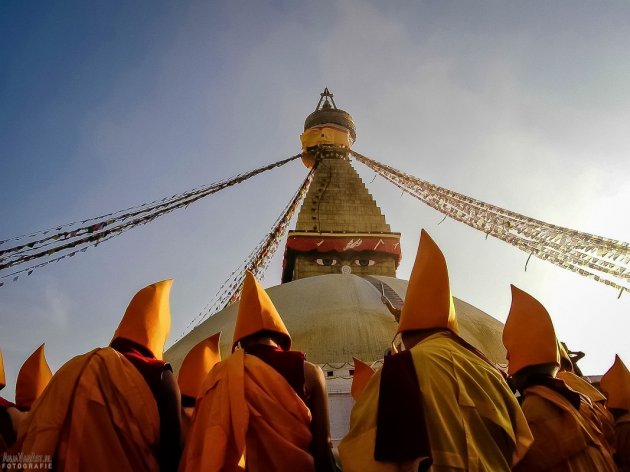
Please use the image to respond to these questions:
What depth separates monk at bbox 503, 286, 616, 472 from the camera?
2430mm

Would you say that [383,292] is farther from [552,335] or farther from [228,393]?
[228,393]

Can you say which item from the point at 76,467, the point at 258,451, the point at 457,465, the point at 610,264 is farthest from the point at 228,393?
the point at 610,264

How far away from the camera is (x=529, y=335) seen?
2.96 m

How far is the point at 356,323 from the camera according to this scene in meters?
8.40

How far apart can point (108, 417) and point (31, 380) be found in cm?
227

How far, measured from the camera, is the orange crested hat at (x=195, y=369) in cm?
409

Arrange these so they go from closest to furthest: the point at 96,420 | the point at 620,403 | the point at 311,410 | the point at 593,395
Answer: the point at 96,420 < the point at 311,410 < the point at 620,403 < the point at 593,395

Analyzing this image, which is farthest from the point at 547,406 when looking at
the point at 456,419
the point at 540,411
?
the point at 456,419

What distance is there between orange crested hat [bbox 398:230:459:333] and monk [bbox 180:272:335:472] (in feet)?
1.99

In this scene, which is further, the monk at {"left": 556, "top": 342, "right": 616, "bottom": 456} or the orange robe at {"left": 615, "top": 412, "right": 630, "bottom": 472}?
the monk at {"left": 556, "top": 342, "right": 616, "bottom": 456}

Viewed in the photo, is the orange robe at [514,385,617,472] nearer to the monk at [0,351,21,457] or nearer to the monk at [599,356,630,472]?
the monk at [599,356,630,472]

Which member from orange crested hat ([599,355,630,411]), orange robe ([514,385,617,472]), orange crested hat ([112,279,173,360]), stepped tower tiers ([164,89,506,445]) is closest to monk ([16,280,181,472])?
orange crested hat ([112,279,173,360])

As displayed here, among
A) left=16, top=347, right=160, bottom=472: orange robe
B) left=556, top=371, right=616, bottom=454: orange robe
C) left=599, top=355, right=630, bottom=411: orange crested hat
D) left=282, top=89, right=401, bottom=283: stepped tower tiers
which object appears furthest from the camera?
left=282, top=89, right=401, bottom=283: stepped tower tiers

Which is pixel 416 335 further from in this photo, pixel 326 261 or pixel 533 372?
pixel 326 261
